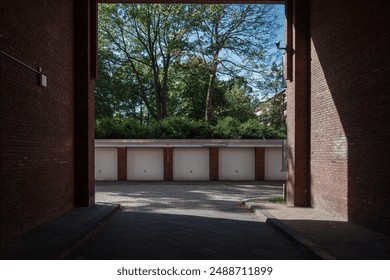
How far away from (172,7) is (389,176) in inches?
1028

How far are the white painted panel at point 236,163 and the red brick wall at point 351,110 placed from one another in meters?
12.2

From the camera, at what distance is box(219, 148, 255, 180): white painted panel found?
22.9 m

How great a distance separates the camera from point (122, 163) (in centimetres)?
2223

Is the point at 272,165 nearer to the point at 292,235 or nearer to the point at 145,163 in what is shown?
the point at 145,163

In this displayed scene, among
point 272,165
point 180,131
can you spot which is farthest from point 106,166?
A: point 272,165

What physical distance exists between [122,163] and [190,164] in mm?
4110

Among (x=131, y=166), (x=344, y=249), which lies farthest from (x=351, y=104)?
(x=131, y=166)

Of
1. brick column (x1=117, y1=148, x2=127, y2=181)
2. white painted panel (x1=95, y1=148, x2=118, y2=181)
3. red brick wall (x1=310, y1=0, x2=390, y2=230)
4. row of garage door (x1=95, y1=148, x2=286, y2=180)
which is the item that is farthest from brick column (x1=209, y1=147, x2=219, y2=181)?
red brick wall (x1=310, y1=0, x2=390, y2=230)

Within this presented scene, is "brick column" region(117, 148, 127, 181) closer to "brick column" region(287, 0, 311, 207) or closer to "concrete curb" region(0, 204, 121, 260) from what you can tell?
"concrete curb" region(0, 204, 121, 260)

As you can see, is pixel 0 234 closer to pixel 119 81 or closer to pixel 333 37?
pixel 333 37

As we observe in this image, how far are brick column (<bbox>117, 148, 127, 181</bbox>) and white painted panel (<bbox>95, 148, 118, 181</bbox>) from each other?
0.25m

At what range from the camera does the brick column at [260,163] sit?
22672mm

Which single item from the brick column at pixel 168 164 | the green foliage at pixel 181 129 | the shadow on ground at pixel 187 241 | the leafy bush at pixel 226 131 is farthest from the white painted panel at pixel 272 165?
the shadow on ground at pixel 187 241

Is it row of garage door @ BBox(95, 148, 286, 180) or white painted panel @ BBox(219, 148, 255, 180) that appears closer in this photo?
row of garage door @ BBox(95, 148, 286, 180)
